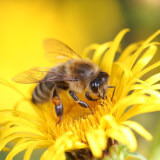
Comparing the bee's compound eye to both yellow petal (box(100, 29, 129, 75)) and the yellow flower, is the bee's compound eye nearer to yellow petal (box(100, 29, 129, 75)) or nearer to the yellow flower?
the yellow flower

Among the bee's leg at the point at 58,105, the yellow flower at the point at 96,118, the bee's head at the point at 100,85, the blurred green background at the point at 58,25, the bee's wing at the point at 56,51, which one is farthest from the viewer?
the blurred green background at the point at 58,25

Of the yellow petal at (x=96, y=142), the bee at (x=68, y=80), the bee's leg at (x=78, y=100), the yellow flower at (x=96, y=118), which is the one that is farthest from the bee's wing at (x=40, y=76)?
the yellow petal at (x=96, y=142)

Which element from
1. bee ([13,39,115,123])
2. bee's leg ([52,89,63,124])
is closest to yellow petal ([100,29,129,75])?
bee ([13,39,115,123])

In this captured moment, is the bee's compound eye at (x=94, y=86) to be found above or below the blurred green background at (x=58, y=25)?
below

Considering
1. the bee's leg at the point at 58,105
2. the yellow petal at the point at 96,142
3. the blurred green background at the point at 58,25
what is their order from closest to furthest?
the yellow petal at the point at 96,142 → the bee's leg at the point at 58,105 → the blurred green background at the point at 58,25

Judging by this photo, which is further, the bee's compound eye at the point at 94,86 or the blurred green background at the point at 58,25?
the blurred green background at the point at 58,25

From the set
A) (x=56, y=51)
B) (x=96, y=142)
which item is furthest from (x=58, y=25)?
(x=96, y=142)

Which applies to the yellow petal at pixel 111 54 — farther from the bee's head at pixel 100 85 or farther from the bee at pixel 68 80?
the bee's head at pixel 100 85
